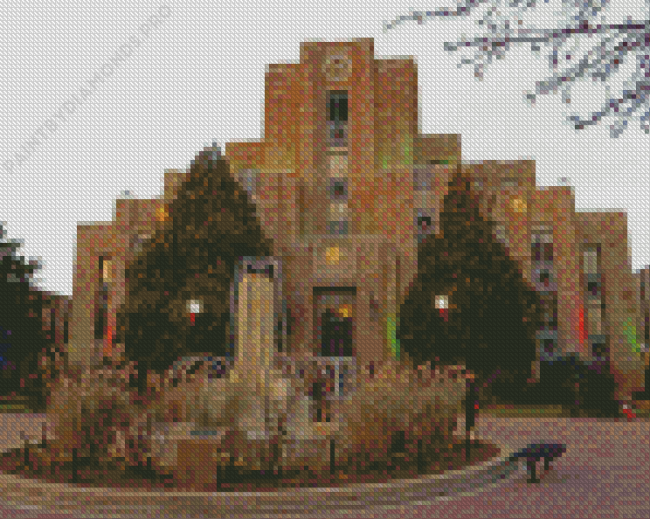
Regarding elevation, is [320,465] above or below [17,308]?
below

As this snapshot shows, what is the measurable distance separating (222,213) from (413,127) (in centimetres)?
1729

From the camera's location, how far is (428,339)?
1169 inches

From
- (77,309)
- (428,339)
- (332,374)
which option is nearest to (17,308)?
(77,309)

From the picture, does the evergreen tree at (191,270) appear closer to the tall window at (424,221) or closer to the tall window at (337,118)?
the tall window at (424,221)

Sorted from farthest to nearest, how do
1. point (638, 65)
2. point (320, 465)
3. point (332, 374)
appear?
point (332, 374)
point (320, 465)
point (638, 65)

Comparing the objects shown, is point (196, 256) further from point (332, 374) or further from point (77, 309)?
point (77, 309)

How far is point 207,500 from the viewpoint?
10.4 m

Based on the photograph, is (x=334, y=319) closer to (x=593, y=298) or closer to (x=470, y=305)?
(x=470, y=305)

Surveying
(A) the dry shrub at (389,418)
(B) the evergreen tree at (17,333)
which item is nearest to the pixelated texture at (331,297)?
(A) the dry shrub at (389,418)

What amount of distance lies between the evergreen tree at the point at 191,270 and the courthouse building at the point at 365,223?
18.5 feet

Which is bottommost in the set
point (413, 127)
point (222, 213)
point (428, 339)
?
point (428, 339)

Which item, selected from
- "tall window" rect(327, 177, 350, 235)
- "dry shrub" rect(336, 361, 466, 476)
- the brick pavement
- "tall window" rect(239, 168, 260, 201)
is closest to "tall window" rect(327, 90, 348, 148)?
"tall window" rect(327, 177, 350, 235)

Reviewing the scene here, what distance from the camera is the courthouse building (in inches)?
1411

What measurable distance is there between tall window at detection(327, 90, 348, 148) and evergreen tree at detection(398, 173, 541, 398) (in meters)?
12.1
